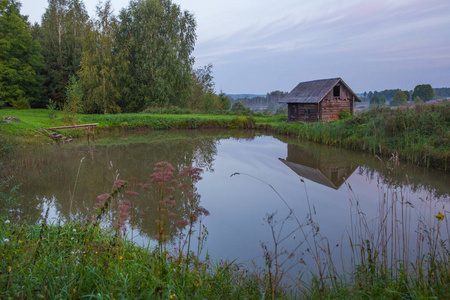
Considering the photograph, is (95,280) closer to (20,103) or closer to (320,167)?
(320,167)

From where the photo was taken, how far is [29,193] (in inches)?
297

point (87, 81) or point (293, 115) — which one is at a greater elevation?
point (87, 81)

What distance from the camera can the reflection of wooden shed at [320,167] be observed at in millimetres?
9859

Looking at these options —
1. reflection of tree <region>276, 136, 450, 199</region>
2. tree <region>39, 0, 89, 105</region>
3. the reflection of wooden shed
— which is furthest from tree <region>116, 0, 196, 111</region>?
the reflection of wooden shed

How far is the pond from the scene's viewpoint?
488 cm

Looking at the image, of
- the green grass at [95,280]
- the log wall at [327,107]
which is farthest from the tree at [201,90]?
the green grass at [95,280]

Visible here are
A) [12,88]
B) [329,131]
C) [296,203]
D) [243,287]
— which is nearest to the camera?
[243,287]

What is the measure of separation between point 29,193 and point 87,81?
64.1 feet

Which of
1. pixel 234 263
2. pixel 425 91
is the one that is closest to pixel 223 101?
pixel 425 91

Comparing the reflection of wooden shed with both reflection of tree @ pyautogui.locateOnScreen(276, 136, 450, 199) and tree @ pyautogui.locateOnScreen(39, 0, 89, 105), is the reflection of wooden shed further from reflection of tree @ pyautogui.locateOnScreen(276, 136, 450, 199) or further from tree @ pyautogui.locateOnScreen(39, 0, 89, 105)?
tree @ pyautogui.locateOnScreen(39, 0, 89, 105)

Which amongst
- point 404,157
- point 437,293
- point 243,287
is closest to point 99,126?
point 404,157

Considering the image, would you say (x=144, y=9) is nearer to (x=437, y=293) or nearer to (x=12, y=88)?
(x=12, y=88)

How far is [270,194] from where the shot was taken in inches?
332

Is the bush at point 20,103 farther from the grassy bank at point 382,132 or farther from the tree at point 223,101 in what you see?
the tree at point 223,101
